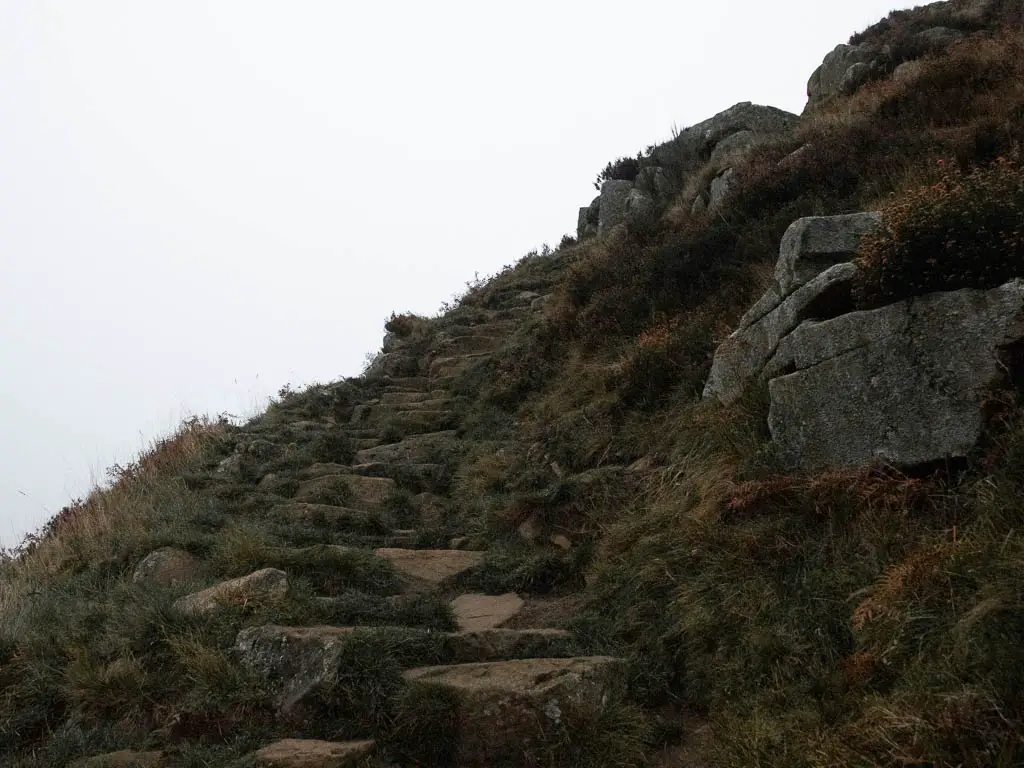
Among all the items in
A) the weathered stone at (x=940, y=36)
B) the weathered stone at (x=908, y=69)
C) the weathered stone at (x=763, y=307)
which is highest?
the weathered stone at (x=940, y=36)

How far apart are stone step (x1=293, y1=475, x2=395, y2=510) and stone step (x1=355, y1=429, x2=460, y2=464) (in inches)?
34.5

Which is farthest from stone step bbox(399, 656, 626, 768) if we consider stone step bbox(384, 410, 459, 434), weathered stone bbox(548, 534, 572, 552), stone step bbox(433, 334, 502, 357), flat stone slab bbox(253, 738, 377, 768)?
stone step bbox(433, 334, 502, 357)

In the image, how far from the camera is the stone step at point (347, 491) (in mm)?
7535

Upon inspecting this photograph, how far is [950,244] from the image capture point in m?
4.29

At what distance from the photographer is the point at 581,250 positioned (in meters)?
16.4

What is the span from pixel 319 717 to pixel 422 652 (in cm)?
65

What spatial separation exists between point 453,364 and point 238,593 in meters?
7.90

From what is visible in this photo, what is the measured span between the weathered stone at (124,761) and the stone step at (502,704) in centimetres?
112

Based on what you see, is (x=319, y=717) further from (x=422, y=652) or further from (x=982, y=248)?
(x=982, y=248)

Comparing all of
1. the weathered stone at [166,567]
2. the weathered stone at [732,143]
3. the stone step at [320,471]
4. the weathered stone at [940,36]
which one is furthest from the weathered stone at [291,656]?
the weathered stone at [940,36]

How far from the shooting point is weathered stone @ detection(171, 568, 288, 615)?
471 centimetres

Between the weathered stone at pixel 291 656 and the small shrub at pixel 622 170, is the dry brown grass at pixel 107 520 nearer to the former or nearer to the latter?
the weathered stone at pixel 291 656

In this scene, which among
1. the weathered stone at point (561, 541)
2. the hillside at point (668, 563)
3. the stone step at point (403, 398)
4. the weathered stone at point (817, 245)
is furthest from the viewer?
the stone step at point (403, 398)

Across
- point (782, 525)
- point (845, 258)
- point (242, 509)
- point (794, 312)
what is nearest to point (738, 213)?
point (845, 258)
